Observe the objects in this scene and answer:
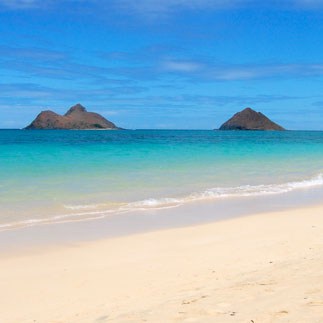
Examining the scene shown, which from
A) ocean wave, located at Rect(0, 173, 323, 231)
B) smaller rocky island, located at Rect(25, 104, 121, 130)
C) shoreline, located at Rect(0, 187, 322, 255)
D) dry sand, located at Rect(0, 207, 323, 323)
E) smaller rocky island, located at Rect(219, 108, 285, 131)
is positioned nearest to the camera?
dry sand, located at Rect(0, 207, 323, 323)

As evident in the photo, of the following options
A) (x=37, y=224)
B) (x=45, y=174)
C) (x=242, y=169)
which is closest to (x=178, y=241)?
(x=37, y=224)

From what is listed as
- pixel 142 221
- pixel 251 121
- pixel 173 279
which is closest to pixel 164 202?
pixel 142 221

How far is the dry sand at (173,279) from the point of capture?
481cm

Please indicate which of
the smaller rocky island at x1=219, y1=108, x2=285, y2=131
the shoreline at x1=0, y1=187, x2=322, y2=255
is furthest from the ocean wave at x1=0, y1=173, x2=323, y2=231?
the smaller rocky island at x1=219, y1=108, x2=285, y2=131

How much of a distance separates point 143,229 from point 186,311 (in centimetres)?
484

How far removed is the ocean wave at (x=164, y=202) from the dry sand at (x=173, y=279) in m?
2.40

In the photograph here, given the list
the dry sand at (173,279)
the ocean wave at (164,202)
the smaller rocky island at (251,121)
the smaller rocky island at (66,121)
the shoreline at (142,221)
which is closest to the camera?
the dry sand at (173,279)

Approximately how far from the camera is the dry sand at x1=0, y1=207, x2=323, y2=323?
15.8 feet

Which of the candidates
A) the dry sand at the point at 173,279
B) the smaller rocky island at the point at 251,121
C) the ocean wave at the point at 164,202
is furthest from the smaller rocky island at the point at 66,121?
the dry sand at the point at 173,279

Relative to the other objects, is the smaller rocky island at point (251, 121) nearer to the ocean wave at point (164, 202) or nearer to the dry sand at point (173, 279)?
the ocean wave at point (164, 202)

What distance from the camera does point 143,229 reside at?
9594mm

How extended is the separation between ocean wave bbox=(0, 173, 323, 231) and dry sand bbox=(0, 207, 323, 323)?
240 cm

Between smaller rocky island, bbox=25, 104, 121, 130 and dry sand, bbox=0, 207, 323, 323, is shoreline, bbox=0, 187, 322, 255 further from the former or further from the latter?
smaller rocky island, bbox=25, 104, 121, 130

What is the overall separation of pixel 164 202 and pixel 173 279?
688 cm
